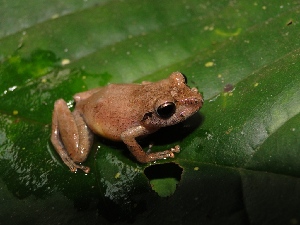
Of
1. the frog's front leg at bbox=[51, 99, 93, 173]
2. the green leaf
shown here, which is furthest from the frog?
the green leaf

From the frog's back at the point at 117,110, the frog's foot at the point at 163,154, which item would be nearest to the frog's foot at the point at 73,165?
the frog's back at the point at 117,110

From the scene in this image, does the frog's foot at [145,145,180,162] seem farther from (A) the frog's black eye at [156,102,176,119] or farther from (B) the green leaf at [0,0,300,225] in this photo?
(A) the frog's black eye at [156,102,176,119]

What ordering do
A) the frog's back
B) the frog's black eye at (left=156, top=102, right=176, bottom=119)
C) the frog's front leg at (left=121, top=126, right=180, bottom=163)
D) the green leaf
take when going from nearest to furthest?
the green leaf < the frog's black eye at (left=156, top=102, right=176, bottom=119) < the frog's front leg at (left=121, top=126, right=180, bottom=163) < the frog's back

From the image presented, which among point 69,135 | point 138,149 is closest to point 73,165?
point 69,135

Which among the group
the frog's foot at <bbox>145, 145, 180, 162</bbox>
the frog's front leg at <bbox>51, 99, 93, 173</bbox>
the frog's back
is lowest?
the frog's foot at <bbox>145, 145, 180, 162</bbox>

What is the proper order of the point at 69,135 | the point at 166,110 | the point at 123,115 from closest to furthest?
the point at 166,110 < the point at 123,115 < the point at 69,135

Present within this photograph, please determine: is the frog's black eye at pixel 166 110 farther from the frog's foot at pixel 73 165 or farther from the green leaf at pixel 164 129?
the frog's foot at pixel 73 165

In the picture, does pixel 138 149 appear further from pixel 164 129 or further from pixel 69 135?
pixel 69 135

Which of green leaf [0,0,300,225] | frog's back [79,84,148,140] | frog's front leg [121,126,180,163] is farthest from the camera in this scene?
frog's back [79,84,148,140]

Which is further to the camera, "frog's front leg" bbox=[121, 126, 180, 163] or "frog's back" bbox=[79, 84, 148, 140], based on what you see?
"frog's back" bbox=[79, 84, 148, 140]
